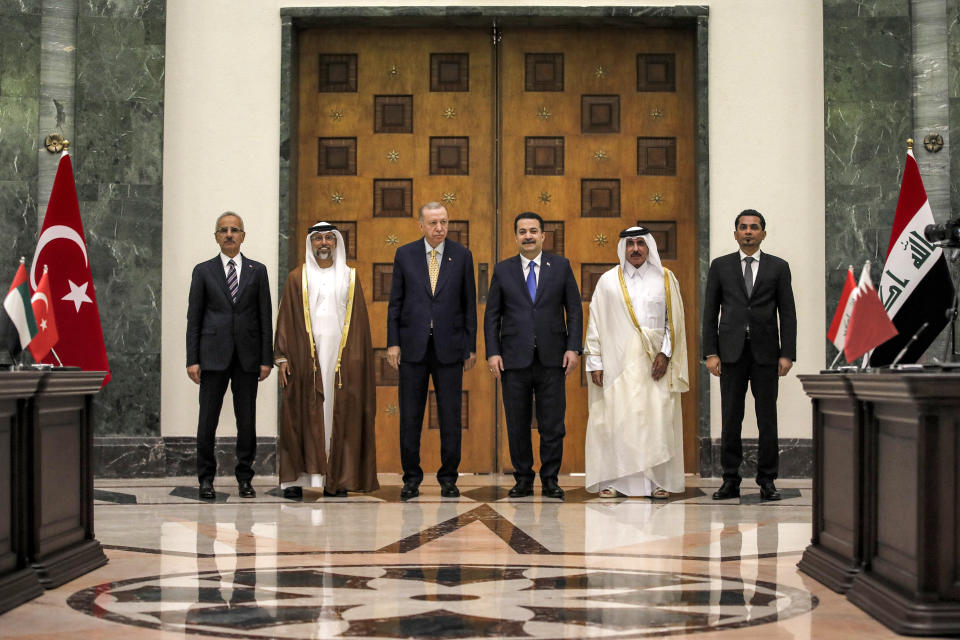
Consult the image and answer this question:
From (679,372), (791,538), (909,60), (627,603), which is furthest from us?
(909,60)

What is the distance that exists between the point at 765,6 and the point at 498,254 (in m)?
2.56

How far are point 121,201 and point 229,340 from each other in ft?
6.15

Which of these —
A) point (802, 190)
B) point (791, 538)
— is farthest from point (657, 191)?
point (791, 538)

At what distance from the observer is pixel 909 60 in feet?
27.2

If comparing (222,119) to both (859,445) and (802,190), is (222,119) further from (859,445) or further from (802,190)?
(859,445)

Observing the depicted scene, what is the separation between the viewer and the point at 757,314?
7.00 m

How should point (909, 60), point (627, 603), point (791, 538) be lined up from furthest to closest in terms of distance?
point (909, 60) → point (791, 538) → point (627, 603)

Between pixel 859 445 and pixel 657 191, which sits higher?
pixel 657 191

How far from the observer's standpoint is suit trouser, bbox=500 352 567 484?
282 inches

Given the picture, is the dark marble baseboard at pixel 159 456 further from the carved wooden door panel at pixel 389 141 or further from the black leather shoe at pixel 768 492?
the black leather shoe at pixel 768 492

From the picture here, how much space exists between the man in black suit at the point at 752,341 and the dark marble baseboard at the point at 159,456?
10.5 feet

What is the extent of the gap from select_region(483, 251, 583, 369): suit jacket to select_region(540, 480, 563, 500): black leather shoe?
70cm

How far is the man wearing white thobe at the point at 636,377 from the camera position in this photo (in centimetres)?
730

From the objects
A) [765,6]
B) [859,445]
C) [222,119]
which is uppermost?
[765,6]
